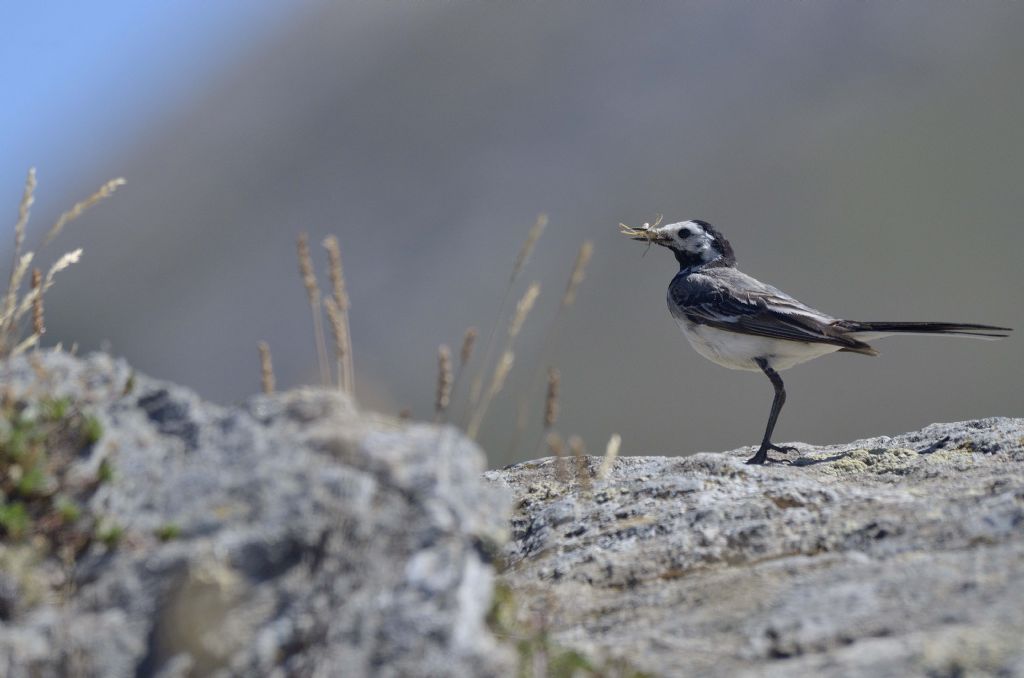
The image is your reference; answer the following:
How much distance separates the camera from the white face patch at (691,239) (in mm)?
12594

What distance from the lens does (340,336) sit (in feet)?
14.8

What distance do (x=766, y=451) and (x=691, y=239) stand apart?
4159 mm

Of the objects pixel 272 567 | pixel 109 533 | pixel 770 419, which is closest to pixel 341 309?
pixel 272 567

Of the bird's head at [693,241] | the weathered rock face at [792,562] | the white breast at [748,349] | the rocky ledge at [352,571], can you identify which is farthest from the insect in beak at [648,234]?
the rocky ledge at [352,571]

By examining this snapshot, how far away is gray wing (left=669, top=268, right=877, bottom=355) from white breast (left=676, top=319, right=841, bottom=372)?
78 mm

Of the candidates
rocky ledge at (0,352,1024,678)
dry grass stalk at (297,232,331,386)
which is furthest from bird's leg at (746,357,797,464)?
dry grass stalk at (297,232,331,386)

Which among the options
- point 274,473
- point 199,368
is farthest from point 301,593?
point 199,368

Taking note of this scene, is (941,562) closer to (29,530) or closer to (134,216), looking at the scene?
(29,530)

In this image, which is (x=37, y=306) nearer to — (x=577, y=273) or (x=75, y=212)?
(x=75, y=212)

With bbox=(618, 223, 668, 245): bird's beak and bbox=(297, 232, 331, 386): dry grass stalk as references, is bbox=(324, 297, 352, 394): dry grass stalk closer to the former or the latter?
bbox=(297, 232, 331, 386): dry grass stalk

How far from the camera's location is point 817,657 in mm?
4000

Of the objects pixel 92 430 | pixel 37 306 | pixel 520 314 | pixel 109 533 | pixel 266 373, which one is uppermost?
pixel 37 306

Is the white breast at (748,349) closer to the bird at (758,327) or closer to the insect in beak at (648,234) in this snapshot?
the bird at (758,327)

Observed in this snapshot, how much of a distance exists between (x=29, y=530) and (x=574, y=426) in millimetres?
104816
